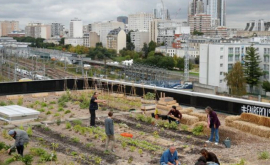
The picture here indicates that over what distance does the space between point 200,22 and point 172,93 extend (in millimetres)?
175796

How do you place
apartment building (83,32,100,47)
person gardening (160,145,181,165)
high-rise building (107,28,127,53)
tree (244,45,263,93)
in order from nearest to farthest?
person gardening (160,145,181,165) → tree (244,45,263,93) → high-rise building (107,28,127,53) → apartment building (83,32,100,47)

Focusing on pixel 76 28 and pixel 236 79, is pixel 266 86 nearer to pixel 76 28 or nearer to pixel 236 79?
pixel 236 79

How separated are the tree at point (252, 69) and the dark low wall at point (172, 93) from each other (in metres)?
33.4

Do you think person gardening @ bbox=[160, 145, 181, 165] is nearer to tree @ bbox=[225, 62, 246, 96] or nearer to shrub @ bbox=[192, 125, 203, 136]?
shrub @ bbox=[192, 125, 203, 136]

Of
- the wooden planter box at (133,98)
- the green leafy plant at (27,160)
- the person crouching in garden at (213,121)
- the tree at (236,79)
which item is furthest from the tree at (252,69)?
the green leafy plant at (27,160)

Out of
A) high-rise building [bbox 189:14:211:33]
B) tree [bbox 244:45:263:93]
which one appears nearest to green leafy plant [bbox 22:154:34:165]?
tree [bbox 244:45:263:93]

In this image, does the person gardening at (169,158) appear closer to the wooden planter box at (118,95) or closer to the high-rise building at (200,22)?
the wooden planter box at (118,95)

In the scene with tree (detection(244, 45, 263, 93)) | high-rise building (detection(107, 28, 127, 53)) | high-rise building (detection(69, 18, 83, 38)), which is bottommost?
tree (detection(244, 45, 263, 93))

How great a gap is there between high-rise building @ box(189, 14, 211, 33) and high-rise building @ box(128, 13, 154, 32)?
21593 mm

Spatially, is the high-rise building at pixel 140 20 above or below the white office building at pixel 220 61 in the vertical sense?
above

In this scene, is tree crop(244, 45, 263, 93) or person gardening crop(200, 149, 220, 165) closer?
person gardening crop(200, 149, 220, 165)

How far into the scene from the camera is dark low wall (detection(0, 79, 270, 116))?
1233 cm

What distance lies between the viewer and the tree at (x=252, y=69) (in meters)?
48.3

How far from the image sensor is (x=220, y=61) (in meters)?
49.2
